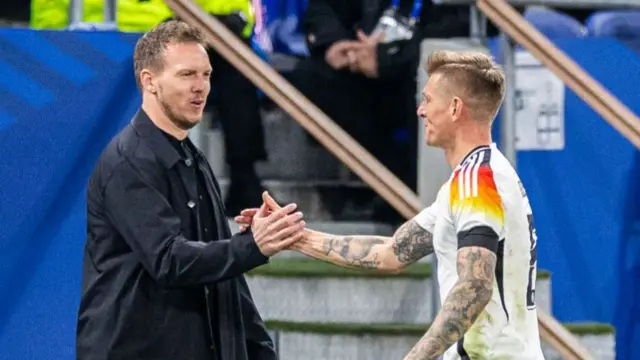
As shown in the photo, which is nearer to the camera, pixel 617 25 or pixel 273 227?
pixel 273 227

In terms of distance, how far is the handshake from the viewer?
437 cm

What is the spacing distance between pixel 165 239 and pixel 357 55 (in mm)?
2678

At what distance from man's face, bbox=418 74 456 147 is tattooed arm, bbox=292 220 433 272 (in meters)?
0.45

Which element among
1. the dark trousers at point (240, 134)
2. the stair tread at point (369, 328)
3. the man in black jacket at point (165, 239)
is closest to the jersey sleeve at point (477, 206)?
the man in black jacket at point (165, 239)

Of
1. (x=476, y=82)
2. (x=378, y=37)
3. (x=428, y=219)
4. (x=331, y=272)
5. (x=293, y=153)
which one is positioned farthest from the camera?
(x=293, y=153)

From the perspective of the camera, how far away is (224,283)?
14.9 ft

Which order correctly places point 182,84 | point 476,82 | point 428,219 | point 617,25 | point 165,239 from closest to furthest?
point 476,82
point 165,239
point 182,84
point 428,219
point 617,25

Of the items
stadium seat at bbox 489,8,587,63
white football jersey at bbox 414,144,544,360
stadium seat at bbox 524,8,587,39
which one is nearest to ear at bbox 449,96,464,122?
white football jersey at bbox 414,144,544,360

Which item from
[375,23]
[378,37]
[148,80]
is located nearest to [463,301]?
[148,80]

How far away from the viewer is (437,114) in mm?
4254

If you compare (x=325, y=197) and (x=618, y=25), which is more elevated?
(x=618, y=25)

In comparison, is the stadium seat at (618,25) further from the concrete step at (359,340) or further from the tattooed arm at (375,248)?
the tattooed arm at (375,248)

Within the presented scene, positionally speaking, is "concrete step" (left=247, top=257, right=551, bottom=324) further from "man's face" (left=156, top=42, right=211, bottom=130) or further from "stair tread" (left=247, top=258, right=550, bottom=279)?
"man's face" (left=156, top=42, right=211, bottom=130)

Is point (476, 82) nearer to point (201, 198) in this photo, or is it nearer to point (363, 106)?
point (201, 198)
